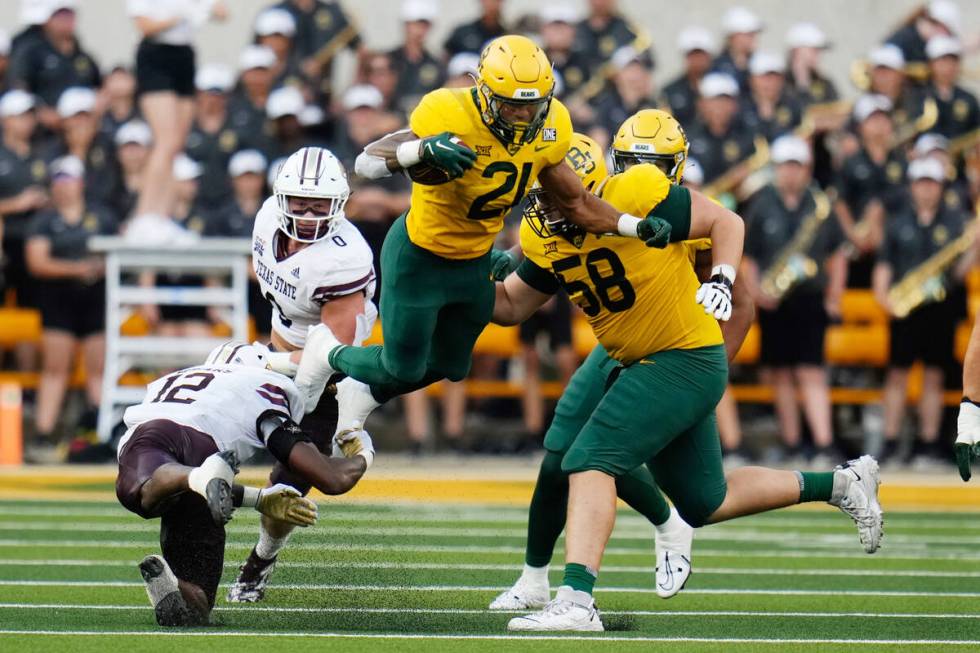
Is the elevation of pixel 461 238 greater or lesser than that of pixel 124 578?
greater

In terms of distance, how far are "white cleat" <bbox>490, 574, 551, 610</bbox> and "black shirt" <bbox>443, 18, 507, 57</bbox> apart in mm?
6863

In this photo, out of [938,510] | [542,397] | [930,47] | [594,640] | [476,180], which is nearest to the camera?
[594,640]

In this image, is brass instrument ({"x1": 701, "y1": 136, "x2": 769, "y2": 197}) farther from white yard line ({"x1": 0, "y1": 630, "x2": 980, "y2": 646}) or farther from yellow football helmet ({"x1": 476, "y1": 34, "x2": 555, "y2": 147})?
white yard line ({"x1": 0, "y1": 630, "x2": 980, "y2": 646})

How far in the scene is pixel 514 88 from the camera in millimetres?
5777

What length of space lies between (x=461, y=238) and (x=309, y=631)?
4.67 ft

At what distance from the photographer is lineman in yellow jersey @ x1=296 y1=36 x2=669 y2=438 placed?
5.83 metres

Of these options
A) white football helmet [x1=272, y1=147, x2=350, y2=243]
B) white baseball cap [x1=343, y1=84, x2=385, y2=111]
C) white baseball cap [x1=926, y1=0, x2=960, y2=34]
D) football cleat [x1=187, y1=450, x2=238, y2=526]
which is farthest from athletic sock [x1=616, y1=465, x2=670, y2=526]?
white baseball cap [x1=926, y1=0, x2=960, y2=34]

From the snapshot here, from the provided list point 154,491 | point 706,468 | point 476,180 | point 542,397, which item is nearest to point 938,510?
point 542,397

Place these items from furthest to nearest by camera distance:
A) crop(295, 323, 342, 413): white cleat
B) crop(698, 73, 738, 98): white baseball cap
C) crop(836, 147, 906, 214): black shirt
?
1. crop(836, 147, 906, 214): black shirt
2. crop(698, 73, 738, 98): white baseball cap
3. crop(295, 323, 342, 413): white cleat

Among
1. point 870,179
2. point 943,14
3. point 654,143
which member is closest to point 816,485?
point 654,143

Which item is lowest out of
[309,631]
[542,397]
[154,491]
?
[542,397]

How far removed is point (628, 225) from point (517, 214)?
235 inches

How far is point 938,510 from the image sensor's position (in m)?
9.99

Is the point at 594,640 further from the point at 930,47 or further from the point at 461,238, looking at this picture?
the point at 930,47
